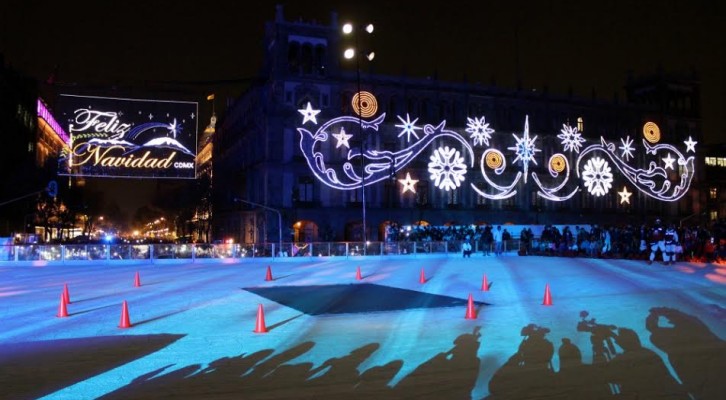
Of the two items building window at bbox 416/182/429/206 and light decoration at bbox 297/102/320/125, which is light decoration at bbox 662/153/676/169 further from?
light decoration at bbox 297/102/320/125

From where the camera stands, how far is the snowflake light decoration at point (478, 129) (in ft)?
218

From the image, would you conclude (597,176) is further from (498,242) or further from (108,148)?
(108,148)

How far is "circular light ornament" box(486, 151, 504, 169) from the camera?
6762cm

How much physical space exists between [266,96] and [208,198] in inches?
669

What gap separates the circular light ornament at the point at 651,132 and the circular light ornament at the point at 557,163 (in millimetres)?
12409

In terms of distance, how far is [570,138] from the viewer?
7131 cm

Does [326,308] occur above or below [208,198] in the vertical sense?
below

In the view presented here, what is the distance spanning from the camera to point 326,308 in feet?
50.9

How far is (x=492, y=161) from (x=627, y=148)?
18207 millimetres

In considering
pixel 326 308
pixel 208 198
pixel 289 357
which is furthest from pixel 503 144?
pixel 289 357

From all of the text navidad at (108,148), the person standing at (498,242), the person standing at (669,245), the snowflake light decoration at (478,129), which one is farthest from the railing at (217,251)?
the snowflake light decoration at (478,129)

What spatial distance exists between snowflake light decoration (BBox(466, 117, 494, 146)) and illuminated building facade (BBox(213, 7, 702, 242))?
197 millimetres

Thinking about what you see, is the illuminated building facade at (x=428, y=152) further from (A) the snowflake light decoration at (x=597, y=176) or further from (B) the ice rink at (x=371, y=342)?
(B) the ice rink at (x=371, y=342)

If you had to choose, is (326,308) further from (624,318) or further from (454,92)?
(454,92)
